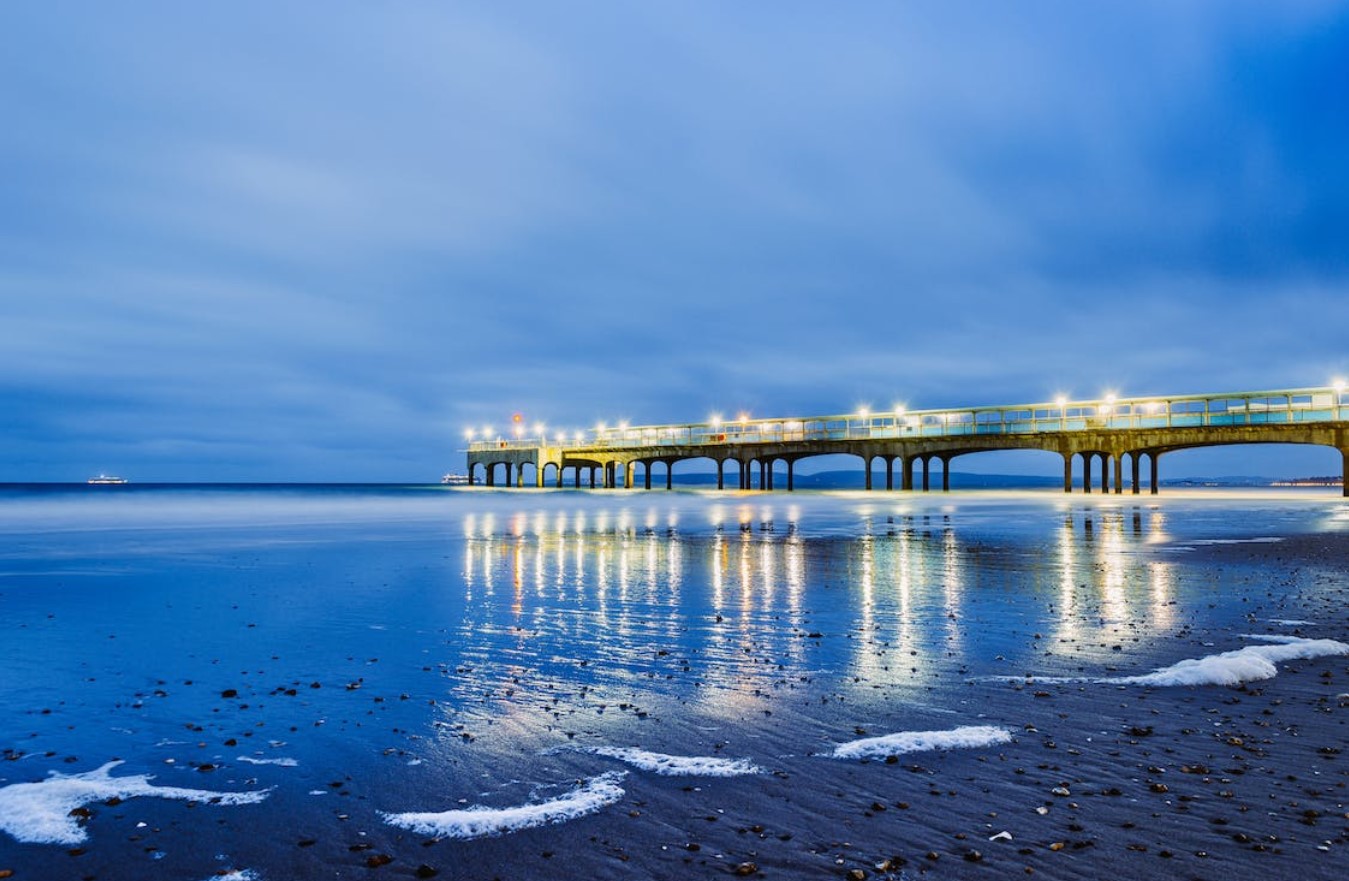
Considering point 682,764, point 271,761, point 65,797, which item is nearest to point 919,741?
point 682,764

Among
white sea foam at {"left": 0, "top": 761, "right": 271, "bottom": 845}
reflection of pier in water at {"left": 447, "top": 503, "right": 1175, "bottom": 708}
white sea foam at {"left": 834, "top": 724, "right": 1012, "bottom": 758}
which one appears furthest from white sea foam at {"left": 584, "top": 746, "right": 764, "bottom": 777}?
white sea foam at {"left": 0, "top": 761, "right": 271, "bottom": 845}

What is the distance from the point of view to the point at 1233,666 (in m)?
8.52

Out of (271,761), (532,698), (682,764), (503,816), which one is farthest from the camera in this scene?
(532,698)

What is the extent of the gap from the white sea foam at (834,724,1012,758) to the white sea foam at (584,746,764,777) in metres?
0.73

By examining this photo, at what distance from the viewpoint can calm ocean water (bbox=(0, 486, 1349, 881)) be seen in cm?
510

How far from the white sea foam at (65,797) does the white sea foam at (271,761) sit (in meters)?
0.56

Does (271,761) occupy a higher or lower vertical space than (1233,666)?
lower

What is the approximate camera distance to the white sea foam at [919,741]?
6.43 metres

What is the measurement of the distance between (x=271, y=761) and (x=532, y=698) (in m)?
2.39

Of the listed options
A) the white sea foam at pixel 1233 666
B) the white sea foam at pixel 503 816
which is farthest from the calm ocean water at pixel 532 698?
the white sea foam at pixel 1233 666

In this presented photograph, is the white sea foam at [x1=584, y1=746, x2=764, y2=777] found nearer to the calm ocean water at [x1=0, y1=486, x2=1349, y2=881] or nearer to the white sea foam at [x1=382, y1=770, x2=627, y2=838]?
the calm ocean water at [x1=0, y1=486, x2=1349, y2=881]

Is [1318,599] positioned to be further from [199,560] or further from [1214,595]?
[199,560]

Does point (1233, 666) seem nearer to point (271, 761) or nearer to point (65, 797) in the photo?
point (271, 761)

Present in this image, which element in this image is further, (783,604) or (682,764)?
(783,604)
